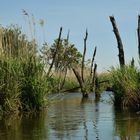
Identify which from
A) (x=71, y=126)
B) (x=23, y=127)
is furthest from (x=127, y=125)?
(x=23, y=127)

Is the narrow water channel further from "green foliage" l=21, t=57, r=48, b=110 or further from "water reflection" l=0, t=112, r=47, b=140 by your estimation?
"green foliage" l=21, t=57, r=48, b=110

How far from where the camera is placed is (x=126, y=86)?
18.6 m

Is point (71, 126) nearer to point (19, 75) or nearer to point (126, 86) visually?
point (19, 75)

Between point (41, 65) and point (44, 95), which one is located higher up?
point (41, 65)

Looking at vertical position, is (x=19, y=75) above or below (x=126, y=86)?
above

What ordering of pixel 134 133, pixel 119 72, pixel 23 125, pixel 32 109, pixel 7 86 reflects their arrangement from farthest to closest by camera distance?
1. pixel 119 72
2. pixel 32 109
3. pixel 7 86
4. pixel 23 125
5. pixel 134 133

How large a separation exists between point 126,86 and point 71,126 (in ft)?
18.7

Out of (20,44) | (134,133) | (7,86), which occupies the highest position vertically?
(20,44)

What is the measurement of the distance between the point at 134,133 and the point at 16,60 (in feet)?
24.1

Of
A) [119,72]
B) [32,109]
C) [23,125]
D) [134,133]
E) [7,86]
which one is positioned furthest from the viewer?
[119,72]

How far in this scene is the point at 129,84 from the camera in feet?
60.5

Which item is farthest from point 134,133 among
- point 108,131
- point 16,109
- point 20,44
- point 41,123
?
point 20,44

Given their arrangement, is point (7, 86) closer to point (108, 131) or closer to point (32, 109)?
point (32, 109)

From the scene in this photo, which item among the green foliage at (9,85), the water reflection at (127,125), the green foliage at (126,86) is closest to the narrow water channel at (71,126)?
the water reflection at (127,125)
